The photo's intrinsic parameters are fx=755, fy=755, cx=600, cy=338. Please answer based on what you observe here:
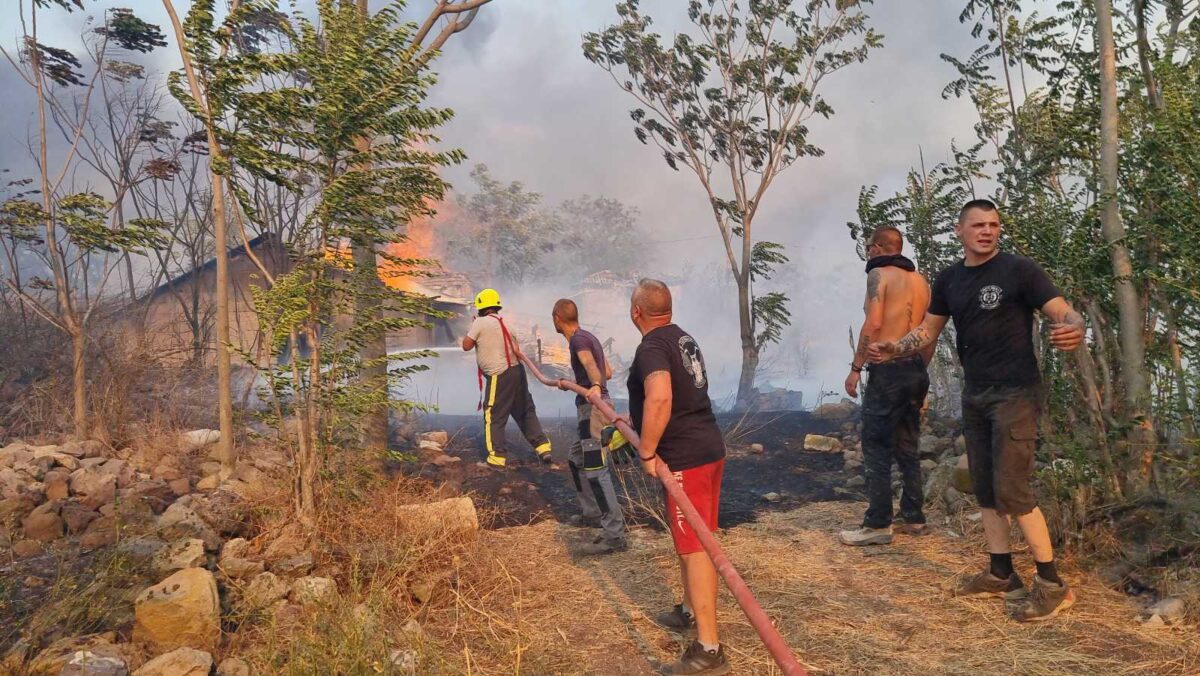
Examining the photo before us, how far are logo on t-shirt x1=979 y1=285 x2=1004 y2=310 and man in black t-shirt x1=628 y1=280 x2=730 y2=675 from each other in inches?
57.1

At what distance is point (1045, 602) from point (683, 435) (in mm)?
1958

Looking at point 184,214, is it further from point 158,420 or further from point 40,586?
point 40,586

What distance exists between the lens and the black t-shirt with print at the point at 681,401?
3363 millimetres

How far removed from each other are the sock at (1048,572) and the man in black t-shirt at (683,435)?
162 centimetres

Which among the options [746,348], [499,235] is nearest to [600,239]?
[499,235]

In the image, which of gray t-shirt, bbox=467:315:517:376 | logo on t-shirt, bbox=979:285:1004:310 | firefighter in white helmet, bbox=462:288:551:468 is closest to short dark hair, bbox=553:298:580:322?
firefighter in white helmet, bbox=462:288:551:468

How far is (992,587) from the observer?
3928 mm

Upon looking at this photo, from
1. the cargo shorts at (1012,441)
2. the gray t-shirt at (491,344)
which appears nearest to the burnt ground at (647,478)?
the gray t-shirt at (491,344)

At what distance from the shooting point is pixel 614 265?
4869cm

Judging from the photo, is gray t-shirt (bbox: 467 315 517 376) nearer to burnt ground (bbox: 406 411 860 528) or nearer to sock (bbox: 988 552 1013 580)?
burnt ground (bbox: 406 411 860 528)

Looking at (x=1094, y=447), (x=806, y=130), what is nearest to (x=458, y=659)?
(x=1094, y=447)

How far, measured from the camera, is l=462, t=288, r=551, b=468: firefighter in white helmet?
757 centimetres

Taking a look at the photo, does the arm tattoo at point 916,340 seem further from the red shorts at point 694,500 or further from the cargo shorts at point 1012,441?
the red shorts at point 694,500

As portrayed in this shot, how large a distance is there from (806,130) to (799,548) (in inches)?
500
